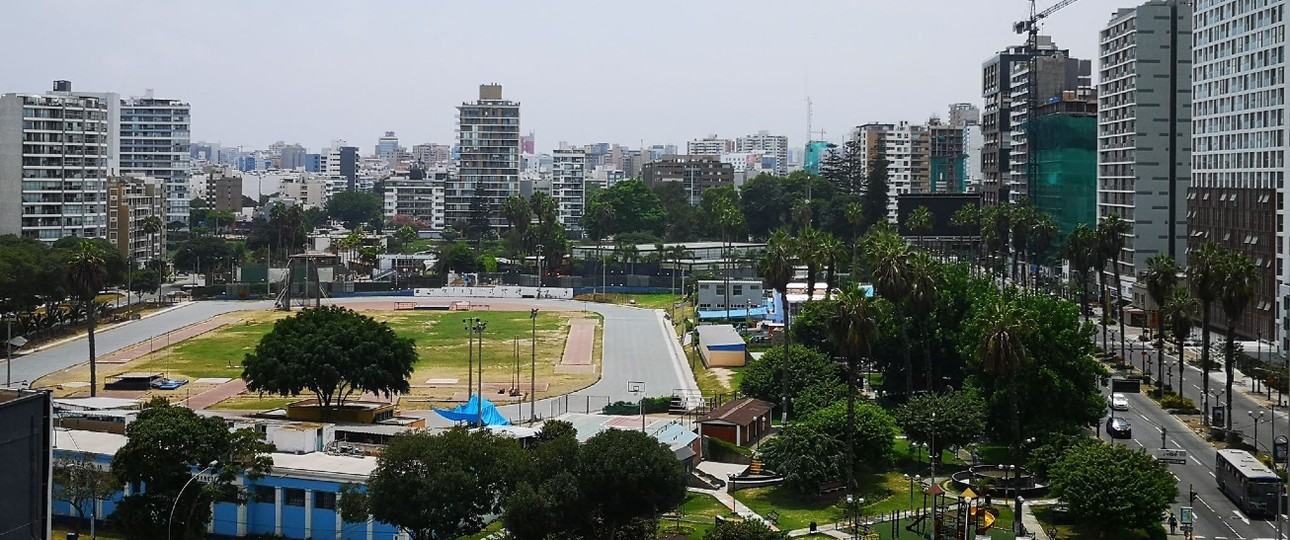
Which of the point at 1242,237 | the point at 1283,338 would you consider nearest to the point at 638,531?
the point at 1283,338

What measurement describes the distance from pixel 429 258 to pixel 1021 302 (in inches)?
4399

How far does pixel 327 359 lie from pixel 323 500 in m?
17.5

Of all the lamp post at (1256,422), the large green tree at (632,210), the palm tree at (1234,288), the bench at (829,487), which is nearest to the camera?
the bench at (829,487)

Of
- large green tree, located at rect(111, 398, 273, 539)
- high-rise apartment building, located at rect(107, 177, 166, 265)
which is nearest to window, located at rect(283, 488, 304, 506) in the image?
large green tree, located at rect(111, 398, 273, 539)

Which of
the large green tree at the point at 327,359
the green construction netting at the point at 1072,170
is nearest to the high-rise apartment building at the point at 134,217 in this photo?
the large green tree at the point at 327,359

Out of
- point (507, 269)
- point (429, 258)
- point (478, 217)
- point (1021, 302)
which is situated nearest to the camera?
point (1021, 302)

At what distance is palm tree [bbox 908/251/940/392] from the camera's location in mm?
63562

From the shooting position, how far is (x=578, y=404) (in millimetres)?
69125

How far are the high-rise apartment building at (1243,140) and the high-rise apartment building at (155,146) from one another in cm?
13899

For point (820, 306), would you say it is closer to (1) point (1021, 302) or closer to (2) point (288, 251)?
(1) point (1021, 302)

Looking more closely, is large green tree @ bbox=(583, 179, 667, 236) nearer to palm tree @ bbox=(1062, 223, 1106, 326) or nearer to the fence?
palm tree @ bbox=(1062, 223, 1106, 326)

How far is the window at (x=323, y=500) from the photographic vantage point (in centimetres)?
4397

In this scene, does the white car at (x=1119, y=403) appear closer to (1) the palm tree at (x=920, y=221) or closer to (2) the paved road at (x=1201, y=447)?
(2) the paved road at (x=1201, y=447)

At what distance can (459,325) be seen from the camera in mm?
108438
